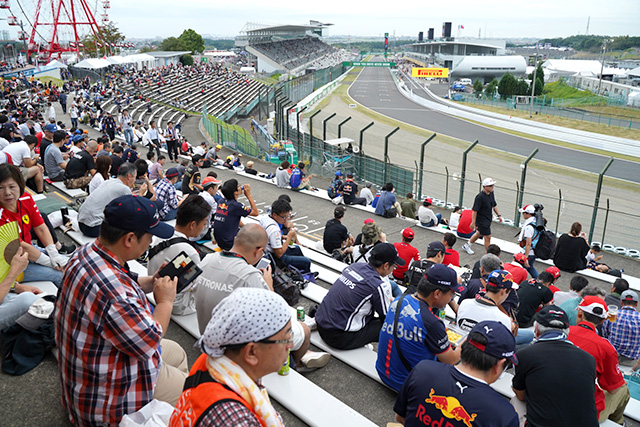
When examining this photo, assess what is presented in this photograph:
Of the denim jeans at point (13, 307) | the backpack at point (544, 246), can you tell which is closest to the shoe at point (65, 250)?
the denim jeans at point (13, 307)

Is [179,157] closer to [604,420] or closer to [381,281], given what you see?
[381,281]

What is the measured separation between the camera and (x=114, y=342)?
251cm

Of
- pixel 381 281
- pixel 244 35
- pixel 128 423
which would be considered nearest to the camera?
pixel 128 423

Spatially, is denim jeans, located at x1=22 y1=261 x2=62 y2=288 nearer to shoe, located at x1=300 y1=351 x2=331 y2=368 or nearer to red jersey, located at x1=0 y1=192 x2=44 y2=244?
red jersey, located at x1=0 y1=192 x2=44 y2=244

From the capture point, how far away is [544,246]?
9.97 meters

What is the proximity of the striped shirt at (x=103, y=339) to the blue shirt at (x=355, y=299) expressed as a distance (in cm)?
199

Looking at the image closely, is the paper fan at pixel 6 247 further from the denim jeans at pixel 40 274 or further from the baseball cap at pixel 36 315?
the denim jeans at pixel 40 274

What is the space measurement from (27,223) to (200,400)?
164 inches

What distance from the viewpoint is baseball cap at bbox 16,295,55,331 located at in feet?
12.6

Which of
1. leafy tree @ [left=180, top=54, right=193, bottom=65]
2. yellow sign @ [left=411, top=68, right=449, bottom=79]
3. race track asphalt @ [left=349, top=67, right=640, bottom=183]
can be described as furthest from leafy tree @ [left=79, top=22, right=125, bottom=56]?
yellow sign @ [left=411, top=68, right=449, bottom=79]

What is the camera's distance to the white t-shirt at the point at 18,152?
8555mm

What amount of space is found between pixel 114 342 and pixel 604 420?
412 centimetres

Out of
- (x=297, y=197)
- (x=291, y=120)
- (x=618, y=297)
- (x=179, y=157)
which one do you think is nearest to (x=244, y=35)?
(x=291, y=120)

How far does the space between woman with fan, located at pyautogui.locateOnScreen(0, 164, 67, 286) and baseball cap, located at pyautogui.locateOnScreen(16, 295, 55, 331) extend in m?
0.91
